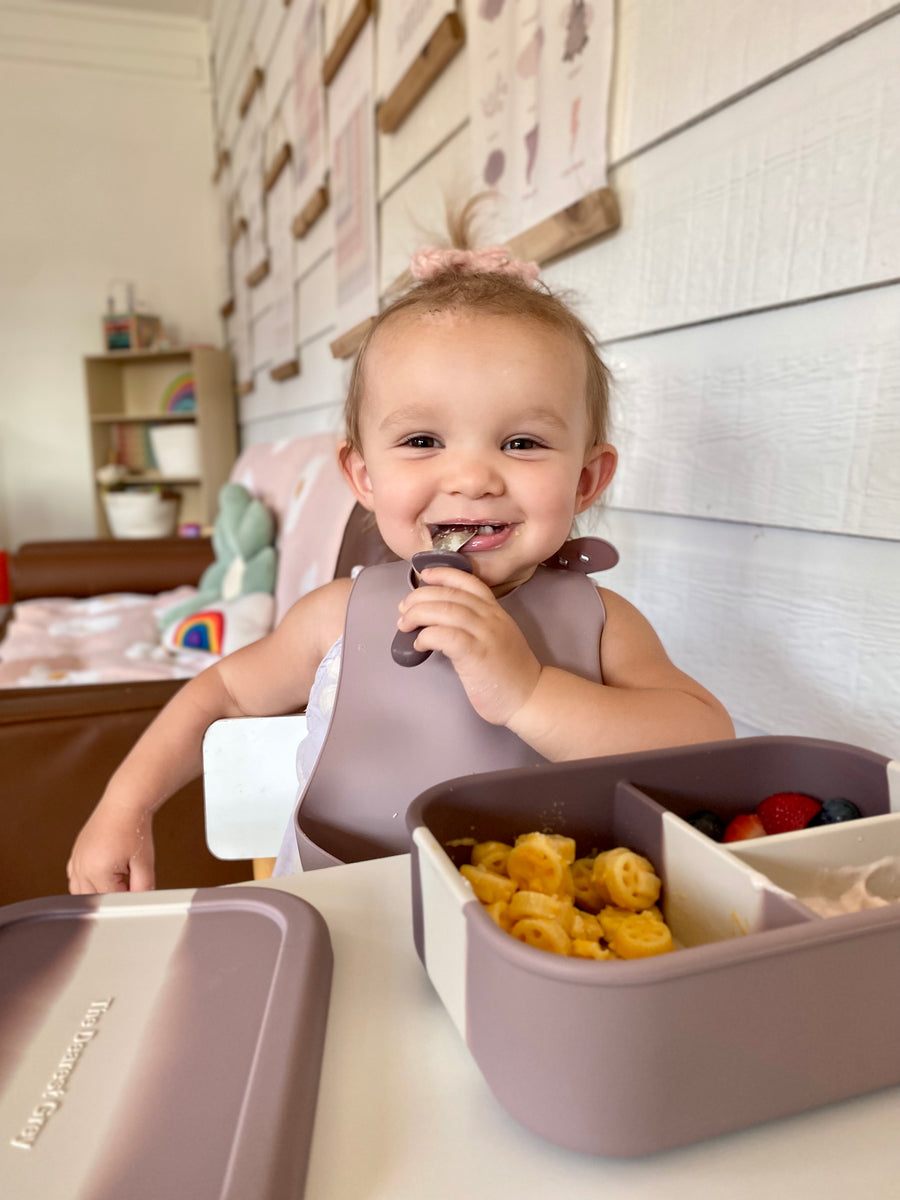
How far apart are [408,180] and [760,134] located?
1.10 metres

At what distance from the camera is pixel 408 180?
1.71 meters

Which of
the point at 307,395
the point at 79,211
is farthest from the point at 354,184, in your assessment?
the point at 79,211

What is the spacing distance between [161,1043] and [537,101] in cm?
121

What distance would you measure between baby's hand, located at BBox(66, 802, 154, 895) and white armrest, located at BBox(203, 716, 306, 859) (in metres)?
0.06

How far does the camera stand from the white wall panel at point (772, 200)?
66 centimetres

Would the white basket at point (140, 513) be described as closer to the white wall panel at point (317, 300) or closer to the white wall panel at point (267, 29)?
the white wall panel at point (317, 300)

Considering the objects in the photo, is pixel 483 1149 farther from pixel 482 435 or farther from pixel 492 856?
pixel 482 435

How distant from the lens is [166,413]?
432 centimetres

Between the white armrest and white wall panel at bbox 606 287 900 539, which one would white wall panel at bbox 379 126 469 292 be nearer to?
white wall panel at bbox 606 287 900 539

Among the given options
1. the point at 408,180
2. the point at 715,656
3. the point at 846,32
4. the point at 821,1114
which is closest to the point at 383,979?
the point at 821,1114

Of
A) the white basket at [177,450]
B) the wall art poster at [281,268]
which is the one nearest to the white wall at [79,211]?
the white basket at [177,450]

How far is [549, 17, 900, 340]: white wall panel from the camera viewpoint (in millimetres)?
661

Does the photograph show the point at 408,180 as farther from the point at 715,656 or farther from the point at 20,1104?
the point at 20,1104

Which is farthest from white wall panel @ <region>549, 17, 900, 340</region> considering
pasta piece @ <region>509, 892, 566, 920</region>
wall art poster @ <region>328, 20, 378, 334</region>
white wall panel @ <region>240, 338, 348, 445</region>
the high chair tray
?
white wall panel @ <region>240, 338, 348, 445</region>
